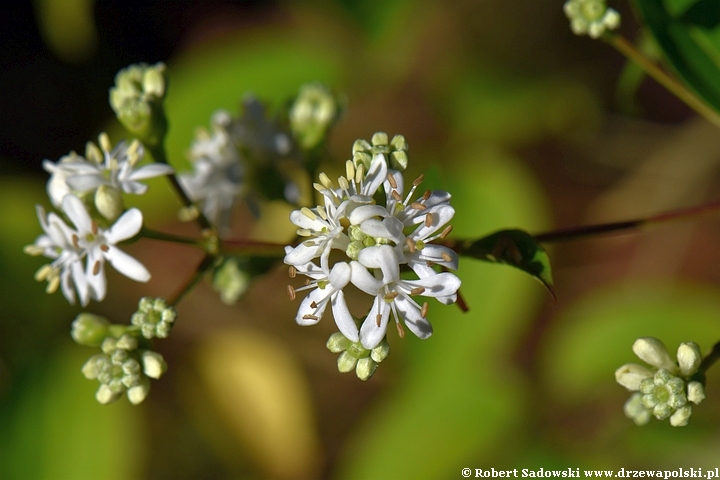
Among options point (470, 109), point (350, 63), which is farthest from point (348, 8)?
point (470, 109)

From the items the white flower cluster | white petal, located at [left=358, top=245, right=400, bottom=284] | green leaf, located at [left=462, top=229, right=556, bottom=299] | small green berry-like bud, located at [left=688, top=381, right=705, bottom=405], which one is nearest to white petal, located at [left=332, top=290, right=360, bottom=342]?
the white flower cluster

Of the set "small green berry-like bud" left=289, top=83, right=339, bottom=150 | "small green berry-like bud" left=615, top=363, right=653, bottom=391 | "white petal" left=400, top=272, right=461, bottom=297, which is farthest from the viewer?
"small green berry-like bud" left=289, top=83, right=339, bottom=150

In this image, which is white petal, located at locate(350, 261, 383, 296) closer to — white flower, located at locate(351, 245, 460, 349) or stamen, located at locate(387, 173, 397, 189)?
white flower, located at locate(351, 245, 460, 349)

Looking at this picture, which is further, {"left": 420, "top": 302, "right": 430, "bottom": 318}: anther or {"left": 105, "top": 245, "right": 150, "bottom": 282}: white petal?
{"left": 105, "top": 245, "right": 150, "bottom": 282}: white petal

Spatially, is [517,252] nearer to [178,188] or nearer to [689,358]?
[689,358]

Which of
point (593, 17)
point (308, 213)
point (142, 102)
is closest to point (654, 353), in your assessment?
point (308, 213)

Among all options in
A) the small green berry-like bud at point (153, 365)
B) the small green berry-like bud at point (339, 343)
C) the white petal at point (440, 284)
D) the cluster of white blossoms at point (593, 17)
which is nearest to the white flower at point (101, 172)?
the small green berry-like bud at point (153, 365)
